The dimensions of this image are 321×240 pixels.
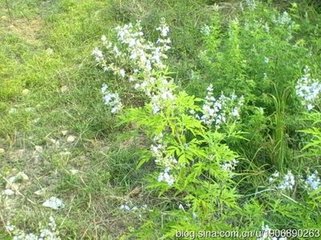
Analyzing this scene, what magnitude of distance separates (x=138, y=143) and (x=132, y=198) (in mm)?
425

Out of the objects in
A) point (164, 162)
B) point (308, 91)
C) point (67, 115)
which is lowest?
point (67, 115)

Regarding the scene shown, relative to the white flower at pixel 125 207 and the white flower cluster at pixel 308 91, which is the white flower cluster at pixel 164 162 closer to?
the white flower at pixel 125 207

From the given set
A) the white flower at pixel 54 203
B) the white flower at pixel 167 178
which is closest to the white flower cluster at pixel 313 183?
the white flower at pixel 167 178

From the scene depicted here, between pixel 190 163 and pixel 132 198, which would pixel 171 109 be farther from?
pixel 132 198

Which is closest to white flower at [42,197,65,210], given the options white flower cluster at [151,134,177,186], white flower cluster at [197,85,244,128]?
white flower cluster at [151,134,177,186]

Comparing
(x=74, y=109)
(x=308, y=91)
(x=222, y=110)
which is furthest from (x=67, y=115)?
(x=308, y=91)

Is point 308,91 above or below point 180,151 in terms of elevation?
above

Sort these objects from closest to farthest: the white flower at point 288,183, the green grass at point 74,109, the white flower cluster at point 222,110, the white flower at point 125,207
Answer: the white flower at point 288,183, the white flower cluster at point 222,110, the white flower at point 125,207, the green grass at point 74,109

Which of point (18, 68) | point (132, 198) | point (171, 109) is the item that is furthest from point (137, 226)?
point (18, 68)

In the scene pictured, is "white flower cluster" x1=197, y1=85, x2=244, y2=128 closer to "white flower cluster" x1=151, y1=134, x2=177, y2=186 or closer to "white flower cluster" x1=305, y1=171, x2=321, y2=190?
"white flower cluster" x1=151, y1=134, x2=177, y2=186

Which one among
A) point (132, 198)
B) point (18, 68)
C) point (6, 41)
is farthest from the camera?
point (6, 41)

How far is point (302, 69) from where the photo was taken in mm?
3266

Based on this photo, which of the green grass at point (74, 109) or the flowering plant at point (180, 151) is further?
the green grass at point (74, 109)

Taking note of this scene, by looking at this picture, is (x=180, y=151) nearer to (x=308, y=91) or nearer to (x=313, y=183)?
(x=313, y=183)
